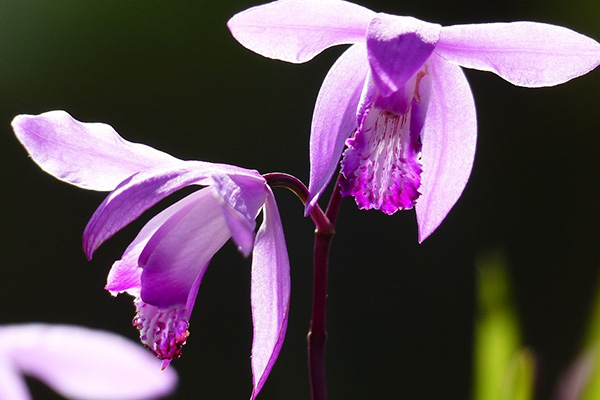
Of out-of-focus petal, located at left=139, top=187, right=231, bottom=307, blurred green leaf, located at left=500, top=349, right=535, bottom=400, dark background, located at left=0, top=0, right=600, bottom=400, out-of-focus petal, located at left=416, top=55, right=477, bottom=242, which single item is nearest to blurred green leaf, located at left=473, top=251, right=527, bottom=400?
blurred green leaf, located at left=500, top=349, right=535, bottom=400

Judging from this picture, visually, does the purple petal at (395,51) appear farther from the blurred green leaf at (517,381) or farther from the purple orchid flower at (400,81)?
the blurred green leaf at (517,381)

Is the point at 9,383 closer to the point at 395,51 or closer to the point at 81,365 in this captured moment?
the point at 81,365

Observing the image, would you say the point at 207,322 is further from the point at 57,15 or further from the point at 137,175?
the point at 137,175

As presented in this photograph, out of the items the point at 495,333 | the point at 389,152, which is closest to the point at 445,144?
the point at 389,152

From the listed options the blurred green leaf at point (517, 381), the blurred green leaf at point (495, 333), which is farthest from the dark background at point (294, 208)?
the blurred green leaf at point (517, 381)

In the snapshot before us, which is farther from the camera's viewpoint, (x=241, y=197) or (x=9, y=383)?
(x=9, y=383)

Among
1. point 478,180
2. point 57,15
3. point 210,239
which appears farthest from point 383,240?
point 210,239

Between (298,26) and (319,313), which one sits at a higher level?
(298,26)
